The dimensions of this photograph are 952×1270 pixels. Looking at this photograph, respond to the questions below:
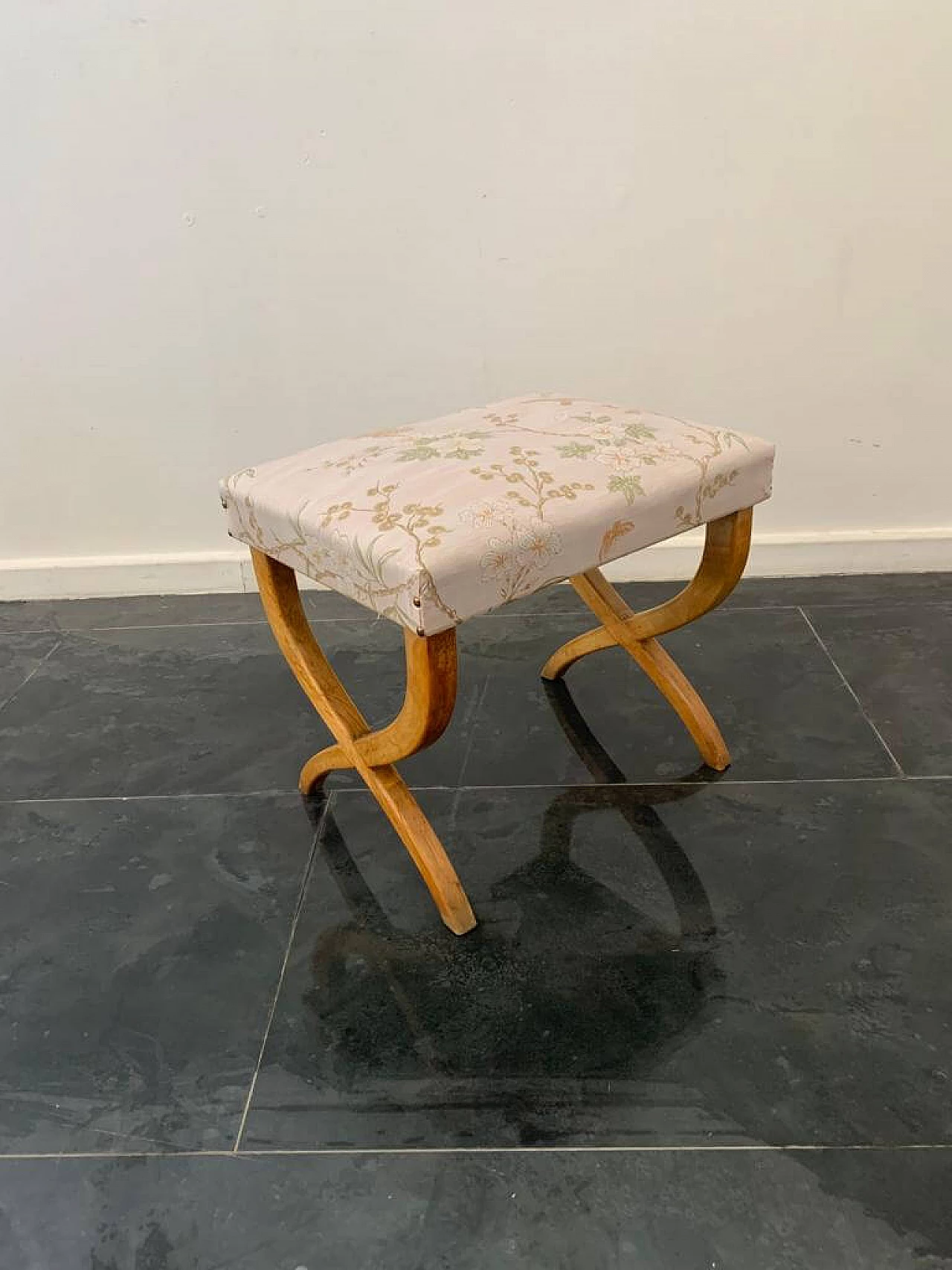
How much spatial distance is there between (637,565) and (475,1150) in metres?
1.12

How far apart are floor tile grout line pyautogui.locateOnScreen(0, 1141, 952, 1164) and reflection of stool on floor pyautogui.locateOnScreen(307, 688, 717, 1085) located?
7cm

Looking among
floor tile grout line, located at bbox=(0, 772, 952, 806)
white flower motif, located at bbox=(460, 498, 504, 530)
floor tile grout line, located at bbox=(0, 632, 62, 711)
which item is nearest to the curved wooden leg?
white flower motif, located at bbox=(460, 498, 504, 530)

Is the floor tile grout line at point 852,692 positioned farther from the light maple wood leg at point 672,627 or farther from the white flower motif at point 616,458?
the white flower motif at point 616,458

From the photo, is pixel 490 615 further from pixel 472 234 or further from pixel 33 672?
pixel 33 672

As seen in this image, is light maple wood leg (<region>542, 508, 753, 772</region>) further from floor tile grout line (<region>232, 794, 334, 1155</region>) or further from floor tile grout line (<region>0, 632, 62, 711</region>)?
floor tile grout line (<region>0, 632, 62, 711</region>)

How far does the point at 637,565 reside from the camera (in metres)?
1.75

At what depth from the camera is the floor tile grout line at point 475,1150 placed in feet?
2.65

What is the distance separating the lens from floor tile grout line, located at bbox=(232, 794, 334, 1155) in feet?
2.85

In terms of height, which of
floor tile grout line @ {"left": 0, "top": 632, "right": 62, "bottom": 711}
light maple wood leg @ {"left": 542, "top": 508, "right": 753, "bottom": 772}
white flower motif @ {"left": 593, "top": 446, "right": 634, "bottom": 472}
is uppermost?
white flower motif @ {"left": 593, "top": 446, "right": 634, "bottom": 472}

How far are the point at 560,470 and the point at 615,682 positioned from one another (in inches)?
22.1

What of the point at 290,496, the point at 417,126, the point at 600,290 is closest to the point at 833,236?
the point at 600,290

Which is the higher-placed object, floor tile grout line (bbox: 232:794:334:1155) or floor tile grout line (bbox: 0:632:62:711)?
floor tile grout line (bbox: 232:794:334:1155)

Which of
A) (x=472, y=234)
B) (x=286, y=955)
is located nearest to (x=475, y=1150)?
(x=286, y=955)

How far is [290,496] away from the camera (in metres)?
0.97
